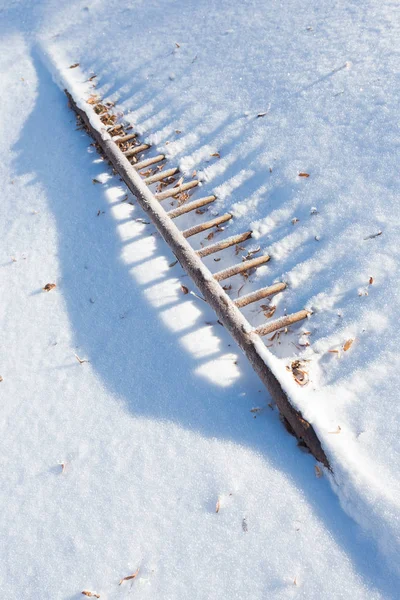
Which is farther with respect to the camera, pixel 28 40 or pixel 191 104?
pixel 28 40

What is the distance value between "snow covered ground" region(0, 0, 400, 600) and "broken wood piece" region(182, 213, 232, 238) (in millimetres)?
108

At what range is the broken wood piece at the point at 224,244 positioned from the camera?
292 cm

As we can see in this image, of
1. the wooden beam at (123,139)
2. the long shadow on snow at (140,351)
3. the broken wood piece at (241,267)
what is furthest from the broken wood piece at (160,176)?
the broken wood piece at (241,267)

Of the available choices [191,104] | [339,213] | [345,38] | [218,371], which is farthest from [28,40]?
[218,371]

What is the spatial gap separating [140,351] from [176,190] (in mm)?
1287

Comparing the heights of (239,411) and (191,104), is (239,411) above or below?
below

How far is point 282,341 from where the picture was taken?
252cm

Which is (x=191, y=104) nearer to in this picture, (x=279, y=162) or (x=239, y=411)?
(x=279, y=162)

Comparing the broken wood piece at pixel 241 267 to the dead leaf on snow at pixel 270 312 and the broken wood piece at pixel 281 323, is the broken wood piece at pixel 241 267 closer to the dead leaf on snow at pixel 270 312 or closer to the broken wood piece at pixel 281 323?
the dead leaf on snow at pixel 270 312

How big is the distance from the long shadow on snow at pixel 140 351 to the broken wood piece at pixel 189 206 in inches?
7.6

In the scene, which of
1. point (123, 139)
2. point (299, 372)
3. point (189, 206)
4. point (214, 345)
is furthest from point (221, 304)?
point (123, 139)

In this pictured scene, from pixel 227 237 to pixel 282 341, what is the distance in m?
0.85

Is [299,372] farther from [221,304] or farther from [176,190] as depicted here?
[176,190]

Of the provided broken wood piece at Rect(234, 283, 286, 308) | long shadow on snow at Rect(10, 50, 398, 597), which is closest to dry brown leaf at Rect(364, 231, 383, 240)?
broken wood piece at Rect(234, 283, 286, 308)
